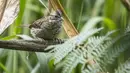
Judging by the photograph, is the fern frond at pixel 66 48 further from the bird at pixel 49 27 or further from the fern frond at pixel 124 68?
the bird at pixel 49 27

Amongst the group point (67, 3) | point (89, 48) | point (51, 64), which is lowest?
point (51, 64)

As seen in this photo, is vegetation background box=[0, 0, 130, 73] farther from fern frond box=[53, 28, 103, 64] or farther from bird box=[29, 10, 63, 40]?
fern frond box=[53, 28, 103, 64]

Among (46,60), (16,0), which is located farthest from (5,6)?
(46,60)

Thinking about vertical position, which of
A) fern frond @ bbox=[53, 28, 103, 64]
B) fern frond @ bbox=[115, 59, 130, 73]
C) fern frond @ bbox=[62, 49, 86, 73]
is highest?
fern frond @ bbox=[53, 28, 103, 64]

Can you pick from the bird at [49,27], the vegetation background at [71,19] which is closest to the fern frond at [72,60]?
the vegetation background at [71,19]

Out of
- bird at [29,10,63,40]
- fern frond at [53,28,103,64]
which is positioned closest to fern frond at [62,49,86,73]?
fern frond at [53,28,103,64]

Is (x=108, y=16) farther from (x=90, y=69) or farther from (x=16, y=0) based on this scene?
(x=90, y=69)

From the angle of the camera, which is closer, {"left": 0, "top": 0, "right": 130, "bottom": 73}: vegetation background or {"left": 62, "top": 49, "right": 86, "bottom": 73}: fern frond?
{"left": 62, "top": 49, "right": 86, "bottom": 73}: fern frond

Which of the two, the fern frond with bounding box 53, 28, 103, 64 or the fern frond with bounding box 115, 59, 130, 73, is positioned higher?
the fern frond with bounding box 53, 28, 103, 64
